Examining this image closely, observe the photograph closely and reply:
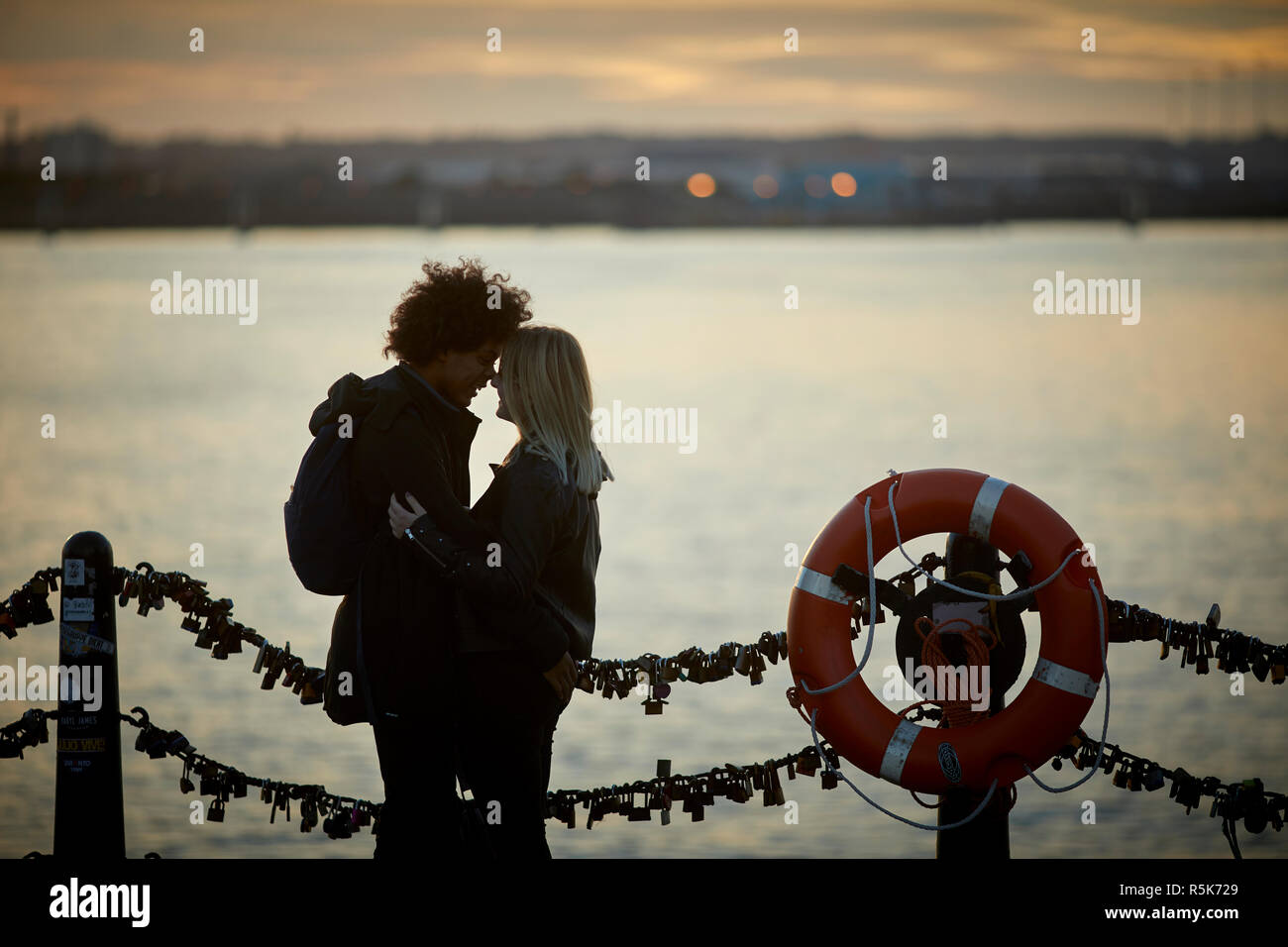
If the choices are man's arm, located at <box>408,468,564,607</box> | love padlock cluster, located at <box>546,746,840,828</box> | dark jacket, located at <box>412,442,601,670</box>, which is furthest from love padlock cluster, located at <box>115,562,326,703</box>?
man's arm, located at <box>408,468,564,607</box>

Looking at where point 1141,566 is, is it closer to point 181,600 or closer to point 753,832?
point 753,832

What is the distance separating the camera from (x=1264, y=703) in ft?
31.2

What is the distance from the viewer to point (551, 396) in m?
3.59

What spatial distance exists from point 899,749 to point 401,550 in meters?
1.37

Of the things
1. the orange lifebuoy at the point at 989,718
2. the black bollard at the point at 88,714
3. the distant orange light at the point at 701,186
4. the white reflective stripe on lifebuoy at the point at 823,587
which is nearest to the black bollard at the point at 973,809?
the orange lifebuoy at the point at 989,718

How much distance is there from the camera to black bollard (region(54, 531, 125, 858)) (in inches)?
165

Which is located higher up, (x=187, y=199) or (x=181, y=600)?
(x=187, y=199)

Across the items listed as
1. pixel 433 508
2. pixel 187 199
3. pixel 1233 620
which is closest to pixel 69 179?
pixel 187 199

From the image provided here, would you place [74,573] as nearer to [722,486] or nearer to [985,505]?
[985,505]

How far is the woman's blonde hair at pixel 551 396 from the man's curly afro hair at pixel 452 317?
75mm

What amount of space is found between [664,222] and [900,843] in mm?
97665

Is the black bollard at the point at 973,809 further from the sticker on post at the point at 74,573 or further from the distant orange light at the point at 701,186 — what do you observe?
the distant orange light at the point at 701,186
